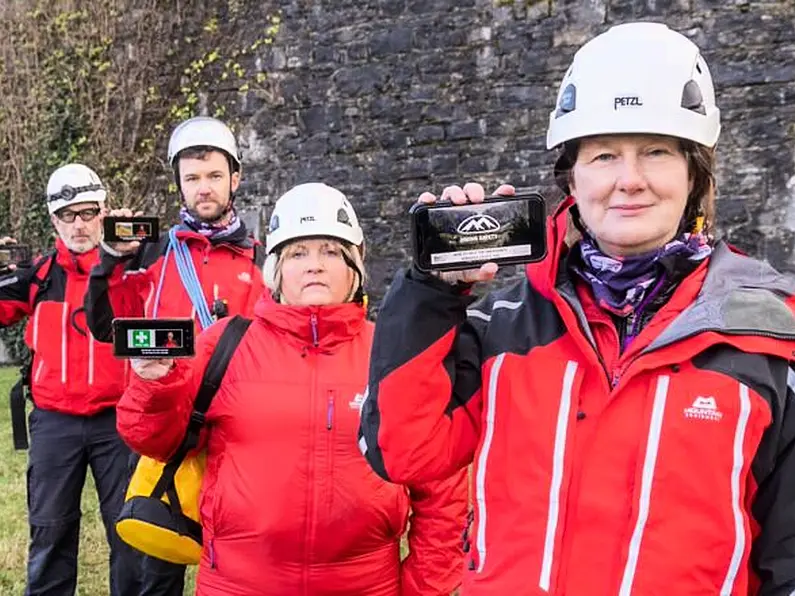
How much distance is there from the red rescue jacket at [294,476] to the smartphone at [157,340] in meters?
0.12

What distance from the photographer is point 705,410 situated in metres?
1.49

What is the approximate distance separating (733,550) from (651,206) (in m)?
0.64

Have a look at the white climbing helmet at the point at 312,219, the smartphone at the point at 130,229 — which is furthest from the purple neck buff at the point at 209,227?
the white climbing helmet at the point at 312,219

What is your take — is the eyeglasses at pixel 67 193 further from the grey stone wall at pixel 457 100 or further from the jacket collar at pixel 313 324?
the grey stone wall at pixel 457 100

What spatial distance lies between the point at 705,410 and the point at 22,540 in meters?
4.86

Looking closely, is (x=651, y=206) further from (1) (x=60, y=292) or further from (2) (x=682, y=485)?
(1) (x=60, y=292)

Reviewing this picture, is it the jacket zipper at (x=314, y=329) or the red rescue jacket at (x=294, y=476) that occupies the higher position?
the jacket zipper at (x=314, y=329)

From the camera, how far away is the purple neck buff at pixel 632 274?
1.63 meters

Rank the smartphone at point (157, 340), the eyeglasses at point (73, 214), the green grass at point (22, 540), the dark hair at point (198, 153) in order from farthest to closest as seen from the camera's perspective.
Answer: the green grass at point (22, 540), the eyeglasses at point (73, 214), the dark hair at point (198, 153), the smartphone at point (157, 340)

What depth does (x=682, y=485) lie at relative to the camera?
1479mm

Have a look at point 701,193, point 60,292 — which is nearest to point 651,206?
point 701,193

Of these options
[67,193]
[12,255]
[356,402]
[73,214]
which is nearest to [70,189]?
[67,193]

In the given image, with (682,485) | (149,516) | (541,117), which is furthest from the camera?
(541,117)

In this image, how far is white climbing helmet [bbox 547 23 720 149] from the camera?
1.59 m
